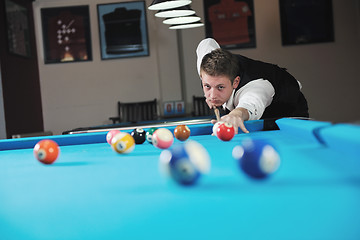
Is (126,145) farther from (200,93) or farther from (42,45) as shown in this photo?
(42,45)

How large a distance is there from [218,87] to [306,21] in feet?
15.3

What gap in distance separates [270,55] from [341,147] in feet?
19.7

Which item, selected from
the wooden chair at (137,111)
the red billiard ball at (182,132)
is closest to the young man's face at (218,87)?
the red billiard ball at (182,132)

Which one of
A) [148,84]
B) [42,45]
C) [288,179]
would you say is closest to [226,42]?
[148,84]

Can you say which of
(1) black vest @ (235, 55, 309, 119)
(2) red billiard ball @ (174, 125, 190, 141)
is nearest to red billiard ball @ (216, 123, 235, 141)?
(2) red billiard ball @ (174, 125, 190, 141)

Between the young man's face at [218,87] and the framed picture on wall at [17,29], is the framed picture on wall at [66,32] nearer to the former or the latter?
the framed picture on wall at [17,29]

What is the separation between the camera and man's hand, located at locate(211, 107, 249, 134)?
6.09 feet

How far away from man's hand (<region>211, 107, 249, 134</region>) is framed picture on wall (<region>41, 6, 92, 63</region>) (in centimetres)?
513

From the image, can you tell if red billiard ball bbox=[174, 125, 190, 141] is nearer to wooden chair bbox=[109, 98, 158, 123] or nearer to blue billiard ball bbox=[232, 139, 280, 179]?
blue billiard ball bbox=[232, 139, 280, 179]

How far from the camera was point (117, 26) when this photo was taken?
6.71 meters

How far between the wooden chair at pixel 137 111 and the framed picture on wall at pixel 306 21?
Result: 7.79ft

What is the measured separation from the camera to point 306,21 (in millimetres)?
6625

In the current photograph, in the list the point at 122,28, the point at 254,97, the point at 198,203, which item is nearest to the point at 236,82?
the point at 254,97

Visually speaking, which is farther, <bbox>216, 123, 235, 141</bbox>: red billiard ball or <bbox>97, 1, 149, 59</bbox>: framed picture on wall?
<bbox>97, 1, 149, 59</bbox>: framed picture on wall
